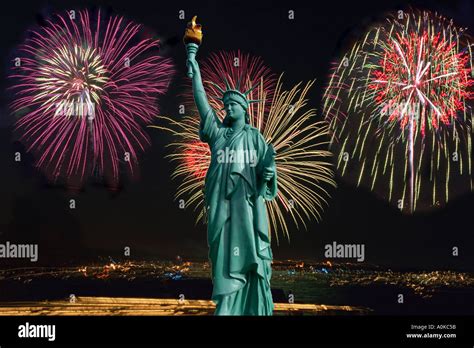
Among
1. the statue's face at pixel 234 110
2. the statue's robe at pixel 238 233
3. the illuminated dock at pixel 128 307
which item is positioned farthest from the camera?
the illuminated dock at pixel 128 307

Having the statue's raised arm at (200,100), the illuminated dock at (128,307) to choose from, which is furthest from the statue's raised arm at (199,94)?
the illuminated dock at (128,307)

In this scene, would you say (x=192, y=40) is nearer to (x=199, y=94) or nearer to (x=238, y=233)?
(x=199, y=94)

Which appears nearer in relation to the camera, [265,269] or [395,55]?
[265,269]

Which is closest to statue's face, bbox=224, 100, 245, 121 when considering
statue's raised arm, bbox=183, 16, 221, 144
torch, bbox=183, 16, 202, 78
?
statue's raised arm, bbox=183, 16, 221, 144

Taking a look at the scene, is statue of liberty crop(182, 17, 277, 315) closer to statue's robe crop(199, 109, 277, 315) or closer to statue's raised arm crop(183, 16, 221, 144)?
statue's robe crop(199, 109, 277, 315)

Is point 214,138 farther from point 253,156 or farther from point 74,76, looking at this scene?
point 74,76

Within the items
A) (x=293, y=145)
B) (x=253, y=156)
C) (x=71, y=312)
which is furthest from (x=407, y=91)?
(x=71, y=312)

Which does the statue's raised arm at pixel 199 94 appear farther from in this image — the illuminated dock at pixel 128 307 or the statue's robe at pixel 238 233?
the illuminated dock at pixel 128 307

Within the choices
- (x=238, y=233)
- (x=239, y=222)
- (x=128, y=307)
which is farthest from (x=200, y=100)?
(x=128, y=307)
